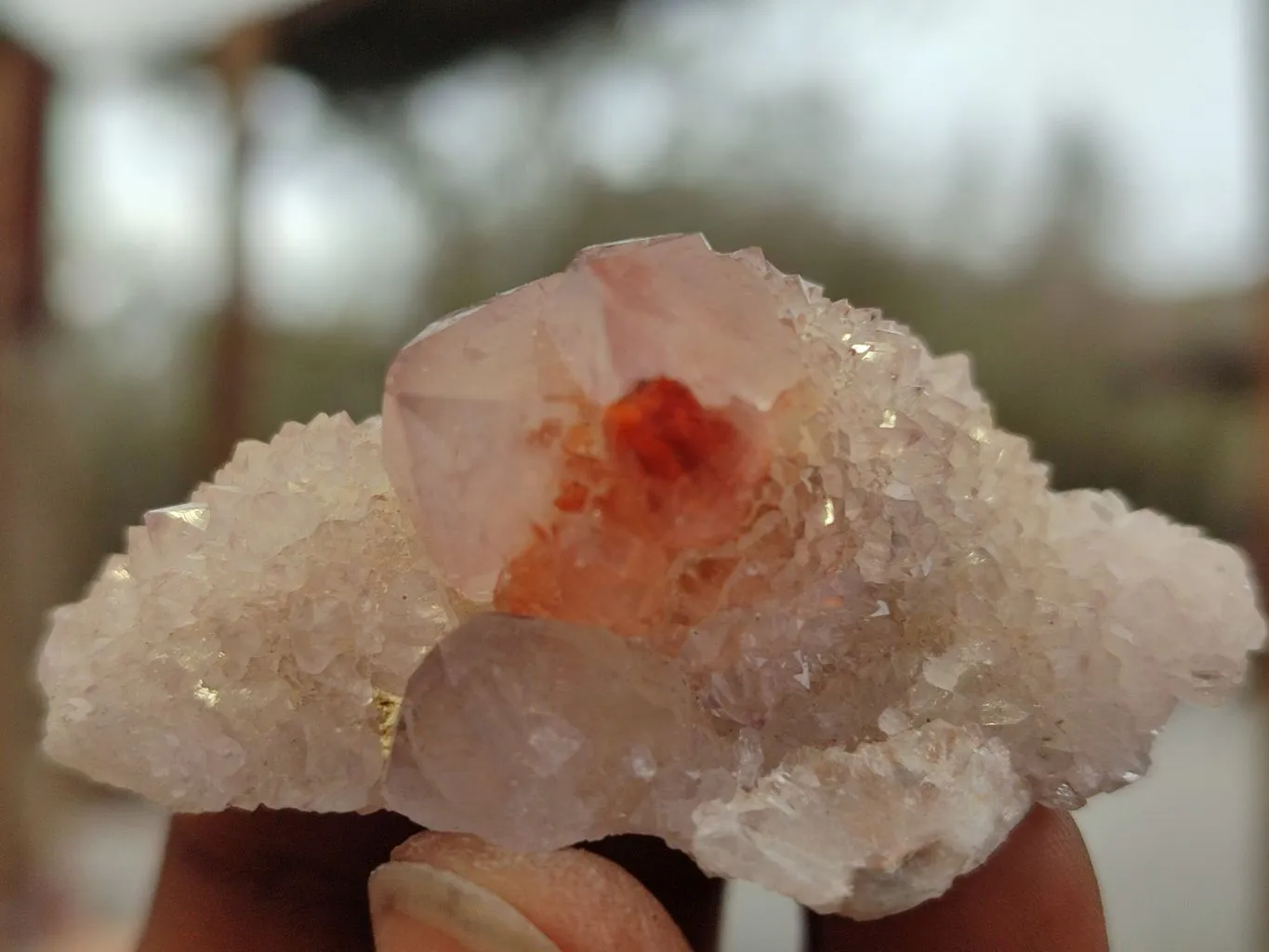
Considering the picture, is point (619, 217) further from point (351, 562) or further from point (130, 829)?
point (351, 562)

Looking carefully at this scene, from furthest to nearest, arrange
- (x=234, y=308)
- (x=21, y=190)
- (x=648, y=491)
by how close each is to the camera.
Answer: (x=234, y=308), (x=21, y=190), (x=648, y=491)

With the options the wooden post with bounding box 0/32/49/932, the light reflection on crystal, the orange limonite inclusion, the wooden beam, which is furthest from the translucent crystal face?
the wooden beam

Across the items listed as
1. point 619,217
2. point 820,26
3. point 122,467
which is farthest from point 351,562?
point 122,467

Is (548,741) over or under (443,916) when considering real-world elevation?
over

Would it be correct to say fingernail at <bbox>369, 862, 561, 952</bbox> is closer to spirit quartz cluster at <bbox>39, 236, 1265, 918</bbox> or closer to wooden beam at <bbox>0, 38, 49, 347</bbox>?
spirit quartz cluster at <bbox>39, 236, 1265, 918</bbox>

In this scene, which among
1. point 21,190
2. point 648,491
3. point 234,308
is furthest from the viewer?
point 234,308

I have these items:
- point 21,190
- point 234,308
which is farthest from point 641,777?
point 21,190

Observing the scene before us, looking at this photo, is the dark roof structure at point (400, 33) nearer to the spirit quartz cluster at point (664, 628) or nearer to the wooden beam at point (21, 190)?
the wooden beam at point (21, 190)

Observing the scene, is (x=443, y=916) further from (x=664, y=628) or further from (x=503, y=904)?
(x=664, y=628)
